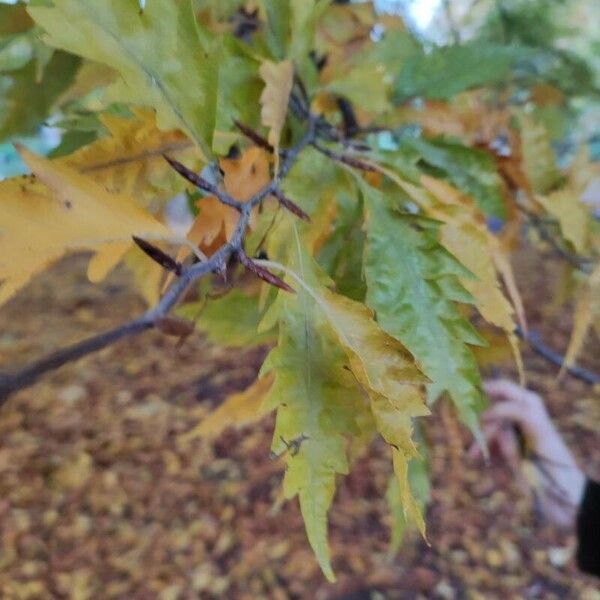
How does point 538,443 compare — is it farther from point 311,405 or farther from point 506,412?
point 311,405

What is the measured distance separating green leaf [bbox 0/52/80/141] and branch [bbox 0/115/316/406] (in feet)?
Result: 0.62

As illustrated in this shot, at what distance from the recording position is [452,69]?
0.51 meters

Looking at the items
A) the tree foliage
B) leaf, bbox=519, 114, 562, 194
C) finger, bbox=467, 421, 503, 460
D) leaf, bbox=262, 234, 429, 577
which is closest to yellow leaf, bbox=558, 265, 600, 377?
the tree foliage

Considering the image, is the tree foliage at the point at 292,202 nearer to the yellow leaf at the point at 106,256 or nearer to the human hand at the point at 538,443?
the yellow leaf at the point at 106,256

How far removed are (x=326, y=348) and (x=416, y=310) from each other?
0.18 ft

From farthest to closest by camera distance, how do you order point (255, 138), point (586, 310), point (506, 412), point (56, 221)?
point (506, 412)
point (586, 310)
point (255, 138)
point (56, 221)

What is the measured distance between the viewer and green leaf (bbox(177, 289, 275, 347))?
45 cm

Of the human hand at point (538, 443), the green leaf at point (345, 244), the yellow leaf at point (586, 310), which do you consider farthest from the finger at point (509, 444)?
the green leaf at point (345, 244)

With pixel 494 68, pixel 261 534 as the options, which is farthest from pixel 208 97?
pixel 261 534

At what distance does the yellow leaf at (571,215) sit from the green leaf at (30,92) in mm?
314

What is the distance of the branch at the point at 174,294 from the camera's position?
235 mm

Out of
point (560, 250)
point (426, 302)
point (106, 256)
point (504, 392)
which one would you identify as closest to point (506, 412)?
point (504, 392)

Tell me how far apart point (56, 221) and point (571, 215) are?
1.20ft

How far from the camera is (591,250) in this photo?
1.62ft
